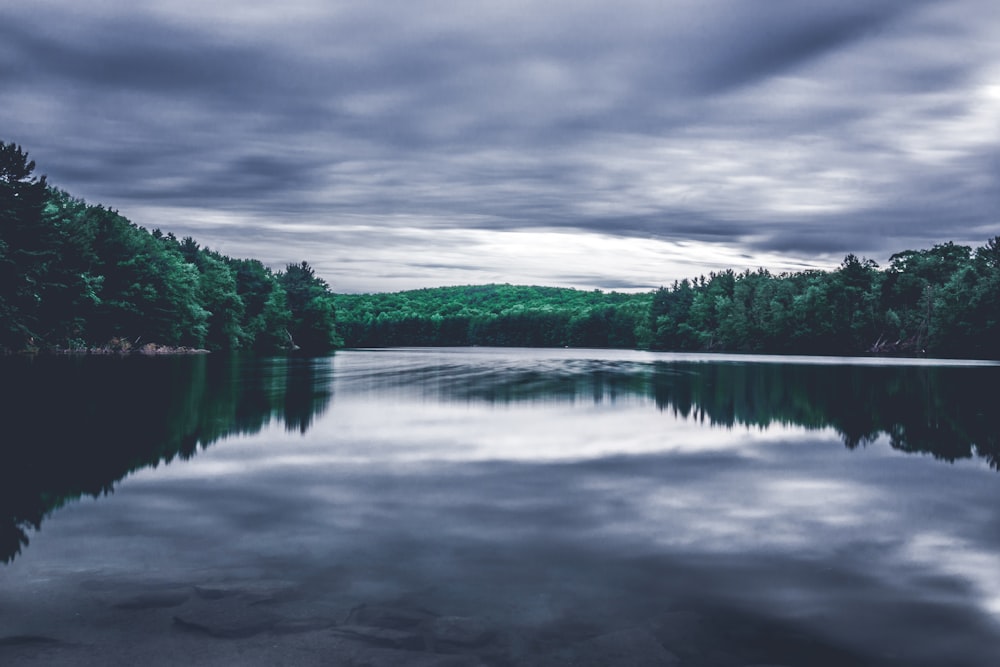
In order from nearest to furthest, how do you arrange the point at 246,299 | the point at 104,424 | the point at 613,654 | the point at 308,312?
the point at 613,654 → the point at 104,424 → the point at 246,299 → the point at 308,312

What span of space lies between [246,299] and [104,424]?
5073 inches

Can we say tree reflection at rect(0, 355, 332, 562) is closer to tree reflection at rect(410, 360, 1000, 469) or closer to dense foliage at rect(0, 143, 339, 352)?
tree reflection at rect(410, 360, 1000, 469)

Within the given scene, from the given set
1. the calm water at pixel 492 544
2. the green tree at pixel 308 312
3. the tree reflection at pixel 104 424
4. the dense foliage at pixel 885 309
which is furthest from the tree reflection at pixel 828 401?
the green tree at pixel 308 312

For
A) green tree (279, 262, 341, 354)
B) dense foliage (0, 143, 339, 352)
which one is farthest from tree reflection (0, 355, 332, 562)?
green tree (279, 262, 341, 354)

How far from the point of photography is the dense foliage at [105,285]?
233 feet

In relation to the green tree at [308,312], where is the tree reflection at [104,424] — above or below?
below

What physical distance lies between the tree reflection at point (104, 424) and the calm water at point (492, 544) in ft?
0.43

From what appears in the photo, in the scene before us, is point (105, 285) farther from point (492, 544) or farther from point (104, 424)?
point (492, 544)

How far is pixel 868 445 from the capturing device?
68.3 ft

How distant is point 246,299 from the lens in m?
146

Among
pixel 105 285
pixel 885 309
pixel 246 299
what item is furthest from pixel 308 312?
pixel 885 309

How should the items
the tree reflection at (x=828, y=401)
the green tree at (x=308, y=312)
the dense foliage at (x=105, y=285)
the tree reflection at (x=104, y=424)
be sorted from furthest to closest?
the green tree at (x=308, y=312)
the dense foliage at (x=105, y=285)
the tree reflection at (x=828, y=401)
the tree reflection at (x=104, y=424)

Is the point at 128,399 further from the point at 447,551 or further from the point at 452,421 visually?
the point at 447,551

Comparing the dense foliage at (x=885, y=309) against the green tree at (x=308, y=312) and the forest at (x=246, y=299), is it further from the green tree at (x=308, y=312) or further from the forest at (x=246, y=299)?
the green tree at (x=308, y=312)
